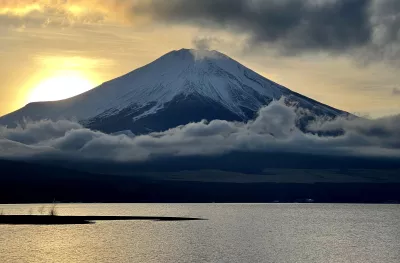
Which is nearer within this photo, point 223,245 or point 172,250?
point 172,250

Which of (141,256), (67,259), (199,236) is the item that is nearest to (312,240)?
(199,236)

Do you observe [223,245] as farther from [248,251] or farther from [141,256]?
[141,256]

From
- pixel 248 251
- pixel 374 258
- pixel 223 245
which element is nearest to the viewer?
pixel 374 258

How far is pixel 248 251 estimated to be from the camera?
5433 inches

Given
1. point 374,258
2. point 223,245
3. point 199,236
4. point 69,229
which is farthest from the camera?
point 69,229

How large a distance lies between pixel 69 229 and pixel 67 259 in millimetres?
72919

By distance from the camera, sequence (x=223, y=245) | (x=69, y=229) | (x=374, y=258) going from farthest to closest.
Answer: (x=69, y=229), (x=223, y=245), (x=374, y=258)

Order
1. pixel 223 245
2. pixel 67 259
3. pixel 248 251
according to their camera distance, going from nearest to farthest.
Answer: pixel 67 259, pixel 248 251, pixel 223 245

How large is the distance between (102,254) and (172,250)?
1369 centimetres

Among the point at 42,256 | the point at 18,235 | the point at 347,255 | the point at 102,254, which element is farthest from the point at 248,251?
the point at 18,235

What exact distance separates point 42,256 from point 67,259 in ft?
15.7

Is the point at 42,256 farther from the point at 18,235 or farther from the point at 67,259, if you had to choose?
the point at 18,235

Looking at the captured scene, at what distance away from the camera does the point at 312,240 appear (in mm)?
168500

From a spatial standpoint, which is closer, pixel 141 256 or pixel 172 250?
pixel 141 256
